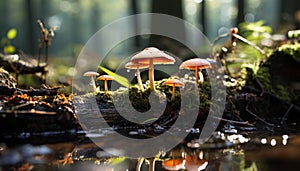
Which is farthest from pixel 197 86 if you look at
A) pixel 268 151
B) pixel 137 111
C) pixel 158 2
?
pixel 158 2

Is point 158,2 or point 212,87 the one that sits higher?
point 158,2

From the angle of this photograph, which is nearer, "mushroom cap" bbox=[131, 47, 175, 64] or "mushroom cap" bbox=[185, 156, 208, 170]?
"mushroom cap" bbox=[185, 156, 208, 170]

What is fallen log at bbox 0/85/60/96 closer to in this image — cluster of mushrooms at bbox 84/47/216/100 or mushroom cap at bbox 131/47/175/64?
cluster of mushrooms at bbox 84/47/216/100

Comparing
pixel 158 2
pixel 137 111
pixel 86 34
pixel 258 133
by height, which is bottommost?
pixel 258 133

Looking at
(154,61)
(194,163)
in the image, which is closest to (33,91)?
(154,61)

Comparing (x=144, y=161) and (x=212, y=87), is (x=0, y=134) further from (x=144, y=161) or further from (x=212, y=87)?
(x=212, y=87)

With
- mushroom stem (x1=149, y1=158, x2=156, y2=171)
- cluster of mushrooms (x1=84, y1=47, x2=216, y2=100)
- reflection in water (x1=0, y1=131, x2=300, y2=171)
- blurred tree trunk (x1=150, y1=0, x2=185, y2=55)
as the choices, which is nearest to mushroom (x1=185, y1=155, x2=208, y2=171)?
reflection in water (x1=0, y1=131, x2=300, y2=171)

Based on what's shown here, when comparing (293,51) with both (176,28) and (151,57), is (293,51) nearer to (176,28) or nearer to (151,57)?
(151,57)
